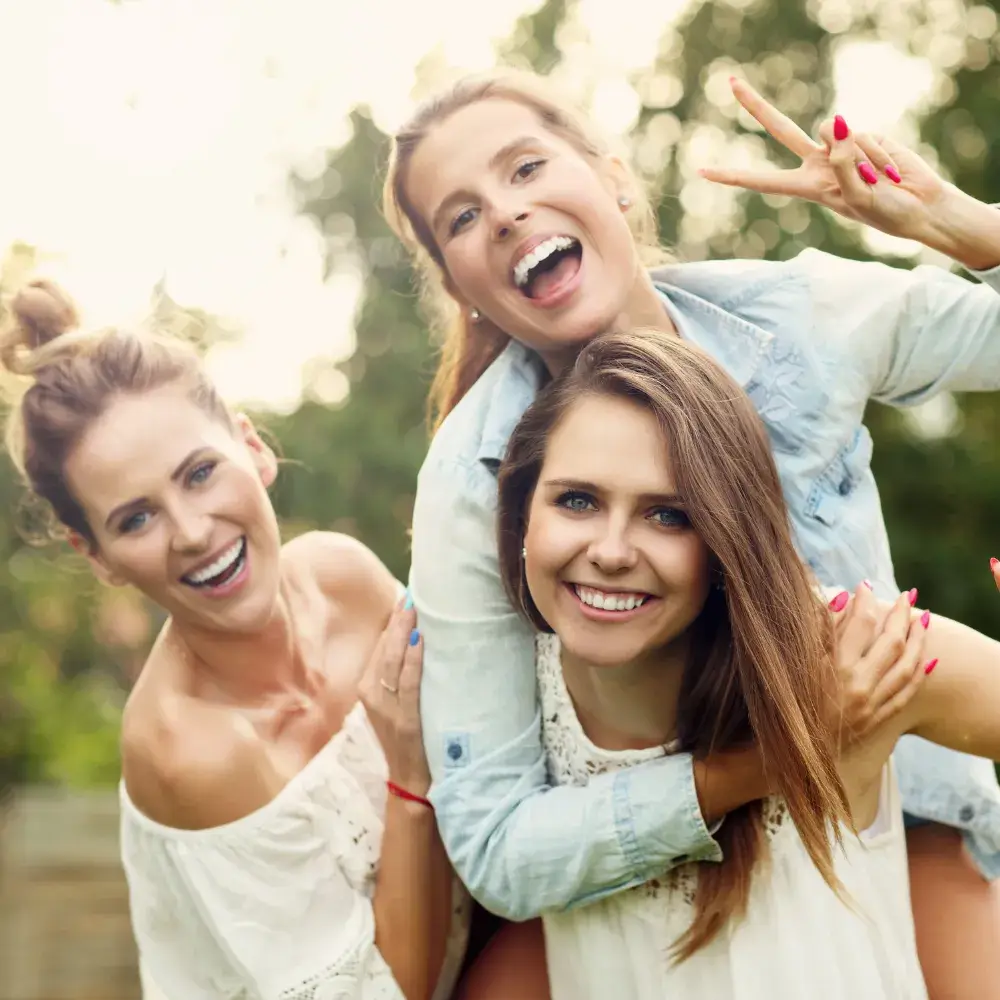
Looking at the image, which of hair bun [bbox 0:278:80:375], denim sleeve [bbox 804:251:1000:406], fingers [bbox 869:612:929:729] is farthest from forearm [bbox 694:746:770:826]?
hair bun [bbox 0:278:80:375]

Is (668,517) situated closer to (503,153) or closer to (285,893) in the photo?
(503,153)

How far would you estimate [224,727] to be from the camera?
4.99 feet

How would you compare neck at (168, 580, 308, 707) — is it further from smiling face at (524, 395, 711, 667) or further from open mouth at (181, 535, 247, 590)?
smiling face at (524, 395, 711, 667)

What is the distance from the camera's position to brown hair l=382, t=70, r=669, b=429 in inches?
57.6

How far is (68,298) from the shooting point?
1.56m

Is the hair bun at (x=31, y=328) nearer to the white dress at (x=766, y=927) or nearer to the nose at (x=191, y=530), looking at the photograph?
the nose at (x=191, y=530)

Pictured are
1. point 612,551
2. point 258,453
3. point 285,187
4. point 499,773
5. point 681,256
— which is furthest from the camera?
point 285,187

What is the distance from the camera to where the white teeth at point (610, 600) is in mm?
1294

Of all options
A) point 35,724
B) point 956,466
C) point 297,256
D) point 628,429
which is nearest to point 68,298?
point 297,256

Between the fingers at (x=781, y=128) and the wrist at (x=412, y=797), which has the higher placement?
the fingers at (x=781, y=128)

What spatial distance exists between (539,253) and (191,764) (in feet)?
2.34

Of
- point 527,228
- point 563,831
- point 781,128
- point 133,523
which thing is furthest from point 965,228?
point 133,523

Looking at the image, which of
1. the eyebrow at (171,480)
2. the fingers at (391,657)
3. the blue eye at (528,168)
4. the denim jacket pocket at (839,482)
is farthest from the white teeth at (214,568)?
the denim jacket pocket at (839,482)

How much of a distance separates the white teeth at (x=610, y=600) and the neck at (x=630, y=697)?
0.09 metres
